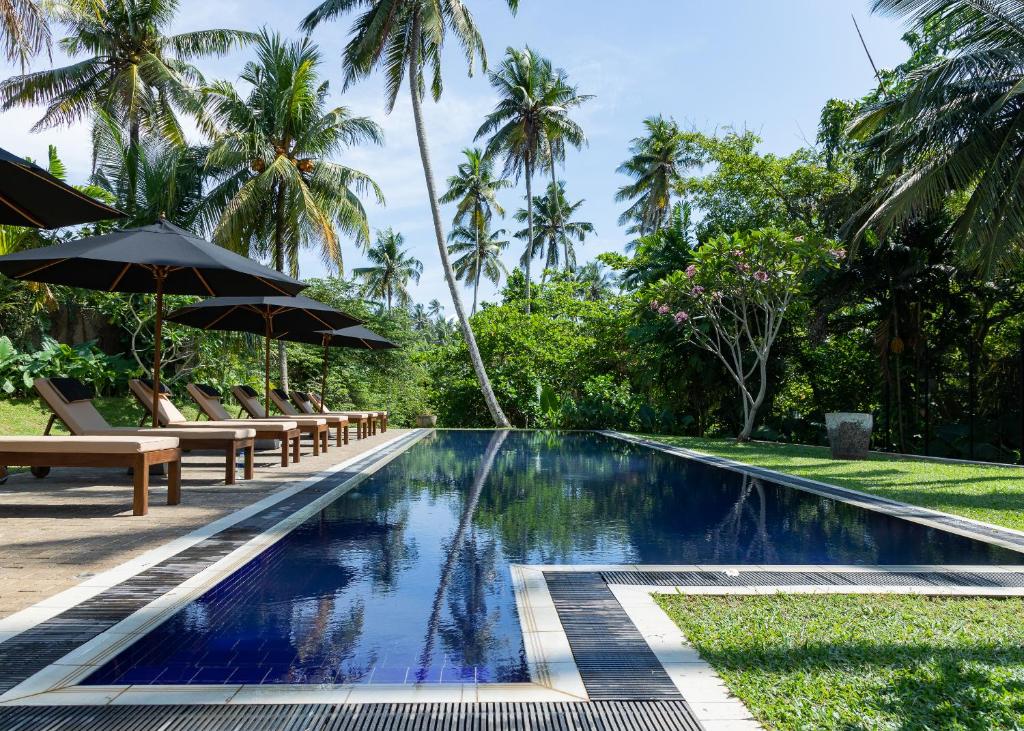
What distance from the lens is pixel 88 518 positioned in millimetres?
5398

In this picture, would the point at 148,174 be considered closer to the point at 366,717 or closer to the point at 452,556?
the point at 452,556

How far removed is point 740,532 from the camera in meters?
5.52

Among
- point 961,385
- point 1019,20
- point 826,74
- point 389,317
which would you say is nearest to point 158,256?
point 1019,20

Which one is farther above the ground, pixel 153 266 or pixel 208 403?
pixel 153 266

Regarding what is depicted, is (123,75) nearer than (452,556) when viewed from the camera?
No

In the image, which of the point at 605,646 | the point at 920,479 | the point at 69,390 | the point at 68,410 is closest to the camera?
the point at 605,646

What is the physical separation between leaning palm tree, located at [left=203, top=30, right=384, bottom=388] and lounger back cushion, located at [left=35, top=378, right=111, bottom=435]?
34.0 feet

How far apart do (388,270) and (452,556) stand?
163 ft

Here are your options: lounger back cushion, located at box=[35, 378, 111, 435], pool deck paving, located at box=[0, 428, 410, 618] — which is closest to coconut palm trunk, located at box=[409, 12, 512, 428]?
pool deck paving, located at box=[0, 428, 410, 618]

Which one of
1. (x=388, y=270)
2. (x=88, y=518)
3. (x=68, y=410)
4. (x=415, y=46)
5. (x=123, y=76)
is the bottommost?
(x=88, y=518)

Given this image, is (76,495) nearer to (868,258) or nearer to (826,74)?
(868,258)

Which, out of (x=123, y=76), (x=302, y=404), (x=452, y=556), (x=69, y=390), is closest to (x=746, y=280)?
(x=302, y=404)

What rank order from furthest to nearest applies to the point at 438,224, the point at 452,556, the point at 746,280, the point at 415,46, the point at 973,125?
1. the point at 438,224
2. the point at 415,46
3. the point at 746,280
4. the point at 973,125
5. the point at 452,556

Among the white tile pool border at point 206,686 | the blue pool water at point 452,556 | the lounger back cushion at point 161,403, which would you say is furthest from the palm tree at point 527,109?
the white tile pool border at point 206,686
